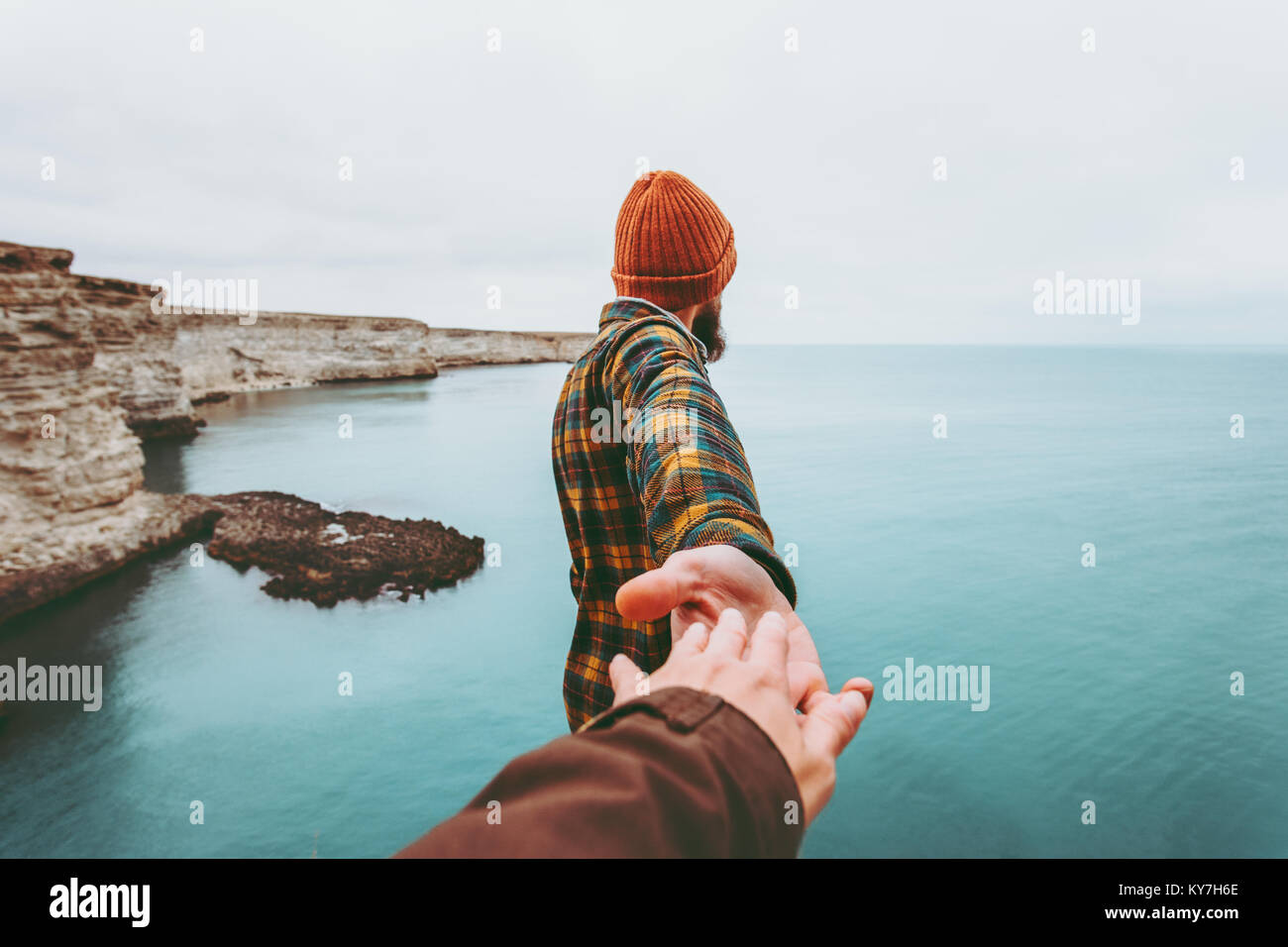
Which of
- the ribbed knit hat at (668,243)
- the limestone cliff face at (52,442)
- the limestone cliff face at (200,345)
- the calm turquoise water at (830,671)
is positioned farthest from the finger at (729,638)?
the limestone cliff face at (200,345)

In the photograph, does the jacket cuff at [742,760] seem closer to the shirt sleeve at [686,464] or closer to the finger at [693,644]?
the finger at [693,644]

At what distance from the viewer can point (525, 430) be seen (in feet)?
143

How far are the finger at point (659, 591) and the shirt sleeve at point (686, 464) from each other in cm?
16

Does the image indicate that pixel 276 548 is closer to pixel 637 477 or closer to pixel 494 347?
pixel 637 477

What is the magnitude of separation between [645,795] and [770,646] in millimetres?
298

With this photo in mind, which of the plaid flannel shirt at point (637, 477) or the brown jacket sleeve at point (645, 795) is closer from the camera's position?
the brown jacket sleeve at point (645, 795)

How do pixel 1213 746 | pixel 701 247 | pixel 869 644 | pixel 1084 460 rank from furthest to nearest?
pixel 1084 460
pixel 869 644
pixel 1213 746
pixel 701 247

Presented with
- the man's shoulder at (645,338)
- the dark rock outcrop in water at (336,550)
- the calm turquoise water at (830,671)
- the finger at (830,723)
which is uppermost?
the man's shoulder at (645,338)

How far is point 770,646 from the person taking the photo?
0.79 m

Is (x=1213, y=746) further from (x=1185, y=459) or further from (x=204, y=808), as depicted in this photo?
(x=1185, y=459)

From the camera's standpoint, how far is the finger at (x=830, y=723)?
0.74 meters

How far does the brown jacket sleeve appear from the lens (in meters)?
0.54
